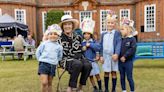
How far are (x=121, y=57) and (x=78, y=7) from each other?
2500cm

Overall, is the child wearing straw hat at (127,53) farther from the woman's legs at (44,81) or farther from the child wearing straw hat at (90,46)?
the woman's legs at (44,81)

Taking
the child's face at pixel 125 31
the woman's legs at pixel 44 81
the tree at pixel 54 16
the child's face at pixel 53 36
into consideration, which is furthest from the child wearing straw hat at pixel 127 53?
the tree at pixel 54 16

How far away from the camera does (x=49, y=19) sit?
30688 mm

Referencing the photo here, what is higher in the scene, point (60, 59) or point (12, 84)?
point (60, 59)

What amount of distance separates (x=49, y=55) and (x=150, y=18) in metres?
22.7

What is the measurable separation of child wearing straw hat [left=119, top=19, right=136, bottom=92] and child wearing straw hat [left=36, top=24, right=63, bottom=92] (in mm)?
1324

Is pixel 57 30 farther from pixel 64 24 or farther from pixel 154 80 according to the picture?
pixel 154 80

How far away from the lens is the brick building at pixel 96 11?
27.7 metres

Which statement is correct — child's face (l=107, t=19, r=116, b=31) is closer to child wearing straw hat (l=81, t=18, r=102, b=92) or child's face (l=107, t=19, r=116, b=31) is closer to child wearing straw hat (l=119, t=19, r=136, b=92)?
child wearing straw hat (l=119, t=19, r=136, b=92)

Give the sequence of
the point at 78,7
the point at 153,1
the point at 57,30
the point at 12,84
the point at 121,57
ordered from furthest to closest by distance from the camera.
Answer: the point at 78,7, the point at 153,1, the point at 12,84, the point at 121,57, the point at 57,30

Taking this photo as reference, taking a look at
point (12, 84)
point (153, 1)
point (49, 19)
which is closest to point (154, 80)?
point (12, 84)

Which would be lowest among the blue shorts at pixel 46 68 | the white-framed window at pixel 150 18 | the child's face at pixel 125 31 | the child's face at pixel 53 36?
the blue shorts at pixel 46 68

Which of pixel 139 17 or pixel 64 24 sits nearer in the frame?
pixel 64 24

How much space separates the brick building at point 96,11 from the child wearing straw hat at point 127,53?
806 inches
